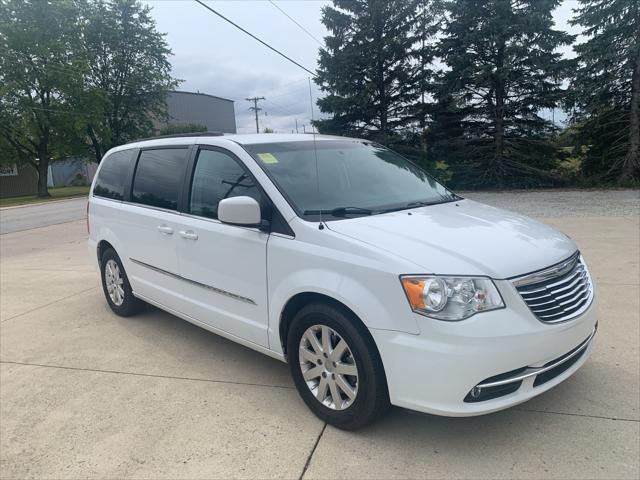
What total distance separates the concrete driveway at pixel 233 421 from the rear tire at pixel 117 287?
21cm

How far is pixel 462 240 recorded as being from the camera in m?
2.82

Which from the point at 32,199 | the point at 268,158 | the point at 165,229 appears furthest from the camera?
the point at 32,199

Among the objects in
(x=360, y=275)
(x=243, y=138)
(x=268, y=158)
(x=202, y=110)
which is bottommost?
(x=360, y=275)

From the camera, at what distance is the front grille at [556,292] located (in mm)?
2625

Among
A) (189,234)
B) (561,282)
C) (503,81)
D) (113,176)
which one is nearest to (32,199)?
(503,81)

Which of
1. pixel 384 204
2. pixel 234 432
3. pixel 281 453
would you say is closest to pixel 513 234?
pixel 384 204

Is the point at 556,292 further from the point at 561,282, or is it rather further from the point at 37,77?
the point at 37,77

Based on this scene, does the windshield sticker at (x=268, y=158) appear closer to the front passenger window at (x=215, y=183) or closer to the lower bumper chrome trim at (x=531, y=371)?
the front passenger window at (x=215, y=183)

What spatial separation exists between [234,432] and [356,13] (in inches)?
896

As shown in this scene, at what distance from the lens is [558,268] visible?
9.34ft

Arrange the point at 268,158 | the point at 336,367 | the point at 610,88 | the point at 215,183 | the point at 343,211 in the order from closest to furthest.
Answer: the point at 336,367 < the point at 343,211 < the point at 268,158 < the point at 215,183 < the point at 610,88

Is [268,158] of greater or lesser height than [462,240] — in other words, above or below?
above

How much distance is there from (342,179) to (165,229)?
1.57 meters

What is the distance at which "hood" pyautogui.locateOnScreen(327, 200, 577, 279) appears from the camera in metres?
2.60
